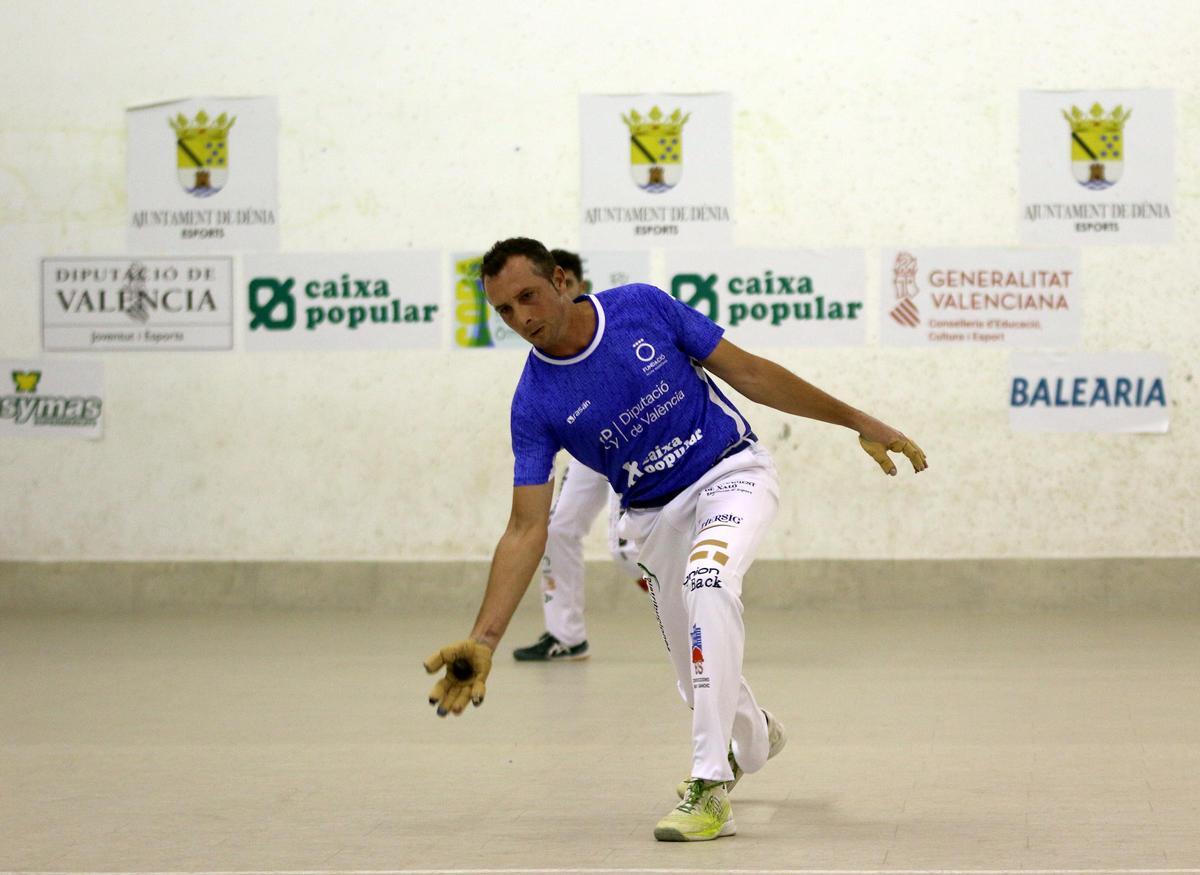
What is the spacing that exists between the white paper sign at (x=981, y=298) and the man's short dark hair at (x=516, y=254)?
604 cm

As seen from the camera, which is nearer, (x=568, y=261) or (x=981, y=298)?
(x=568, y=261)

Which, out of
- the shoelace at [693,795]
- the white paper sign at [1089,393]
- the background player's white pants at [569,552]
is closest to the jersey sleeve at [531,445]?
the shoelace at [693,795]

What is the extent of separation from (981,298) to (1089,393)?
0.84 meters

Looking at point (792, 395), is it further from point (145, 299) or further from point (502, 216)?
point (145, 299)

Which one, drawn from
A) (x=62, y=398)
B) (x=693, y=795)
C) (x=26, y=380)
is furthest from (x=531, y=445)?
(x=26, y=380)

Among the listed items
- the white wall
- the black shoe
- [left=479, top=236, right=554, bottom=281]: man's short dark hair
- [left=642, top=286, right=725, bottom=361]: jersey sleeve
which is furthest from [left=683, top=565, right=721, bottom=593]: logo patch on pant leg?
the white wall

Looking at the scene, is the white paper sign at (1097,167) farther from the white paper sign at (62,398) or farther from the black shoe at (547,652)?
the white paper sign at (62,398)

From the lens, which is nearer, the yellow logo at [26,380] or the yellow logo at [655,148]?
the yellow logo at [655,148]

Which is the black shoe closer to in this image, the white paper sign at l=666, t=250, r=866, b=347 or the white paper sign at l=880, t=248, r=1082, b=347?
the white paper sign at l=666, t=250, r=866, b=347

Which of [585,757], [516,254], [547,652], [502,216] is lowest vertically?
[547,652]

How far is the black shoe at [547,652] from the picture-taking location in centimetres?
804

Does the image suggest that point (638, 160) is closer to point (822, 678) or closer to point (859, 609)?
point (859, 609)

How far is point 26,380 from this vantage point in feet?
34.5

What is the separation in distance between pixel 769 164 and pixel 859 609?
2680mm
